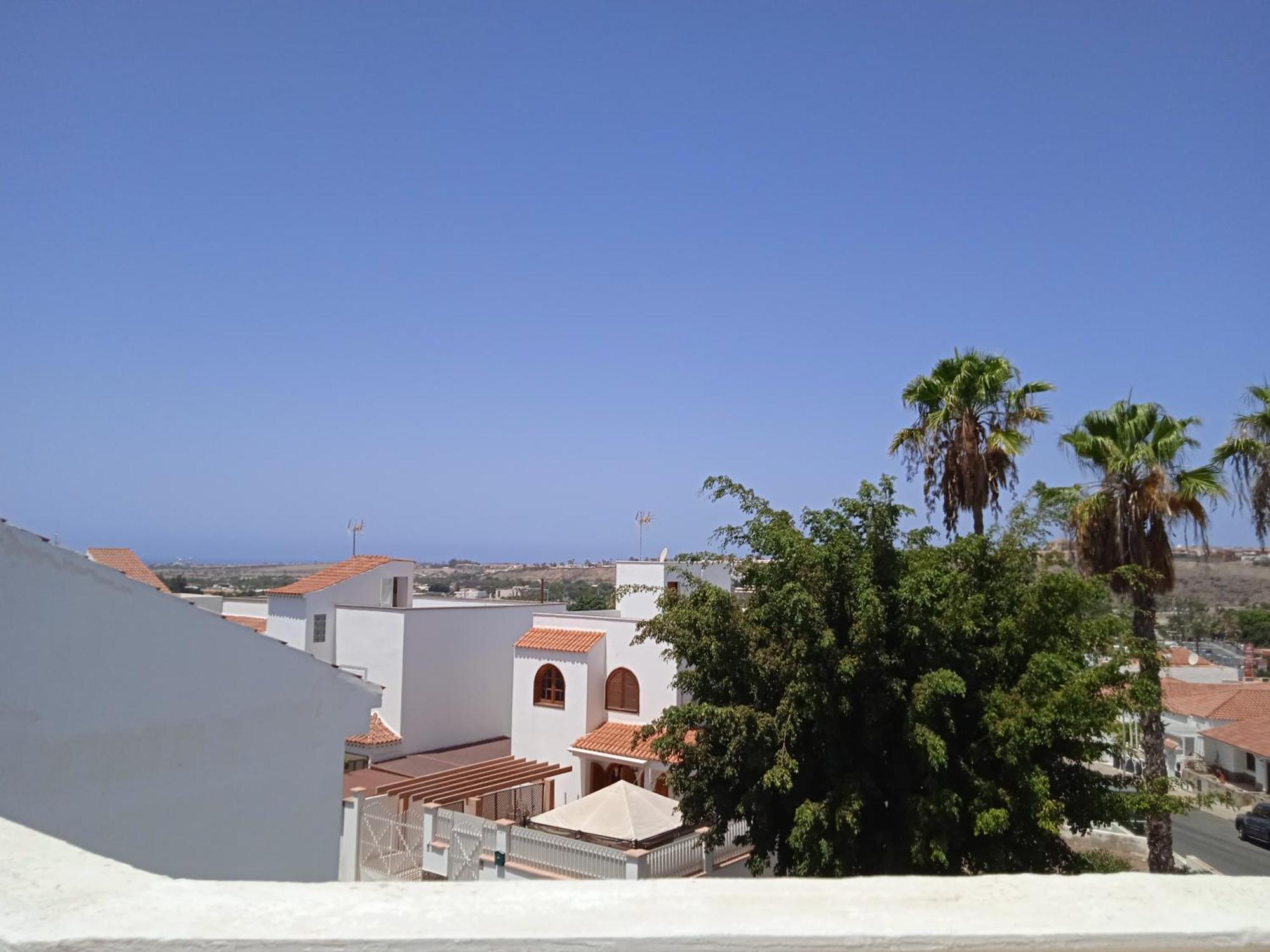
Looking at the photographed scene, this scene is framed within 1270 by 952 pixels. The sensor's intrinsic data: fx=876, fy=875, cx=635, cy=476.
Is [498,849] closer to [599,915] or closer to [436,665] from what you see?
[436,665]

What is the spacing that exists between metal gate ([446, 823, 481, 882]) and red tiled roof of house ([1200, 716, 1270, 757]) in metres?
33.9

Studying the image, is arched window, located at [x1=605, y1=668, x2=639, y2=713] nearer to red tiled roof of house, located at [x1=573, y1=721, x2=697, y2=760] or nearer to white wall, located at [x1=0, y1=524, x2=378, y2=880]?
red tiled roof of house, located at [x1=573, y1=721, x2=697, y2=760]

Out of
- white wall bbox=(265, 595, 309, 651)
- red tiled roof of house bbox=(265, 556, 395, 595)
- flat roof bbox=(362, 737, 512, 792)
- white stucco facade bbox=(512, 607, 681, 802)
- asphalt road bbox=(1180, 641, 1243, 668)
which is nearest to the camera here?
white stucco facade bbox=(512, 607, 681, 802)

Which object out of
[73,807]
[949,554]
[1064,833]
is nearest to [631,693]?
[1064,833]

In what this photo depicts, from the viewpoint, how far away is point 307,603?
31.5m

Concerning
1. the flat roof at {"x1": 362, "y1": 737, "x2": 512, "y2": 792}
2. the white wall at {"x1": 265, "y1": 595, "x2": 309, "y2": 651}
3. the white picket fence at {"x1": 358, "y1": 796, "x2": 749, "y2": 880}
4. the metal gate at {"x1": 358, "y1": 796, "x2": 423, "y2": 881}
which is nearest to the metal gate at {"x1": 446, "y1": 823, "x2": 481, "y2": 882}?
the white picket fence at {"x1": 358, "y1": 796, "x2": 749, "y2": 880}

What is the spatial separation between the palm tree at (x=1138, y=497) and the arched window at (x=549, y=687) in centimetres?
1474

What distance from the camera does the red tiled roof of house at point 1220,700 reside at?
136 feet

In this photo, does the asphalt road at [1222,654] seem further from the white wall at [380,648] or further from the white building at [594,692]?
the white wall at [380,648]

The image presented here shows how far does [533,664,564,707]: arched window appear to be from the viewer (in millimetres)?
25547

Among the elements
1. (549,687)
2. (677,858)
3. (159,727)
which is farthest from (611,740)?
(159,727)

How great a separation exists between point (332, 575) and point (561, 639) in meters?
11.8

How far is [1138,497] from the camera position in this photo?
618 inches

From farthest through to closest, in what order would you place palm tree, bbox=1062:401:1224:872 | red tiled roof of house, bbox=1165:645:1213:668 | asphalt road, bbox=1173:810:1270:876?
red tiled roof of house, bbox=1165:645:1213:668, asphalt road, bbox=1173:810:1270:876, palm tree, bbox=1062:401:1224:872
